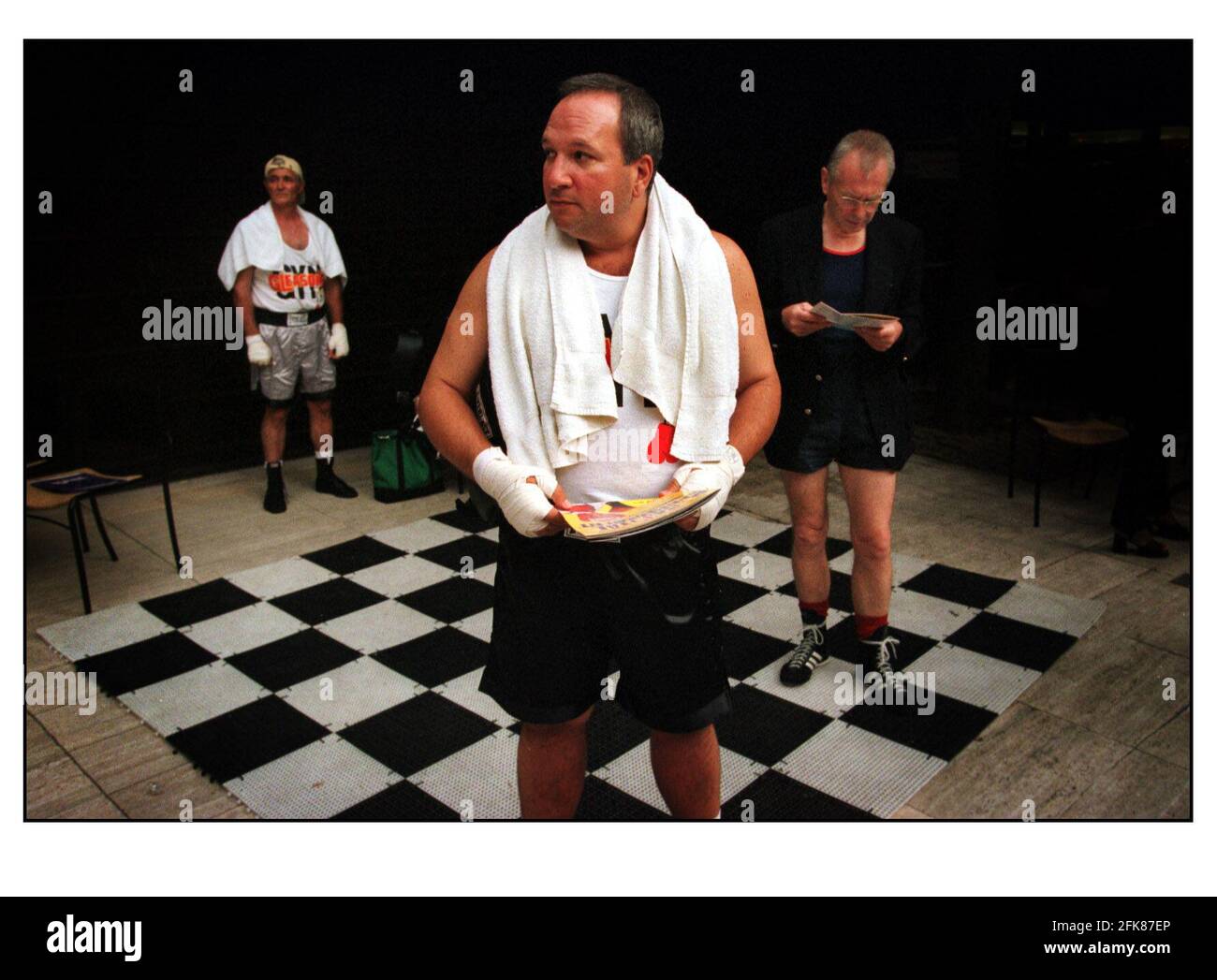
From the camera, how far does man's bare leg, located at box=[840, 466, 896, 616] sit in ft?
8.15

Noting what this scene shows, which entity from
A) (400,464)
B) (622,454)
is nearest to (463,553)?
(400,464)

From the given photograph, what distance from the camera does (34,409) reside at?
3596 millimetres

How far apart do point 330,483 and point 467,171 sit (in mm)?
1902

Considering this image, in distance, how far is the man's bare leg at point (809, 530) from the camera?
8.38ft

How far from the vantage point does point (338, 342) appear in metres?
4.44

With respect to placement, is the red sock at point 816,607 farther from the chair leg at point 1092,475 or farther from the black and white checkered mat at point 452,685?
the chair leg at point 1092,475

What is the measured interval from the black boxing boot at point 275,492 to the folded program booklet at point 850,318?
285 cm

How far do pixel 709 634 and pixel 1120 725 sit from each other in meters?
1.45

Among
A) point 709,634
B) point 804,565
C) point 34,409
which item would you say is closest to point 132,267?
point 34,409

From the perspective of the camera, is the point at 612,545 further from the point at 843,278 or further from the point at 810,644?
the point at 810,644

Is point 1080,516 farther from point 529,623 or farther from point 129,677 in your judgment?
point 129,677

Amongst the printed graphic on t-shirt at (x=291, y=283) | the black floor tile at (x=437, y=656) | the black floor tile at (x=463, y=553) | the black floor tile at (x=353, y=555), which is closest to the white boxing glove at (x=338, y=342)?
the printed graphic on t-shirt at (x=291, y=283)

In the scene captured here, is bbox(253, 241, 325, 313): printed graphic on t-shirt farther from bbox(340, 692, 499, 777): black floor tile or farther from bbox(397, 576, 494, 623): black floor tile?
bbox(340, 692, 499, 777): black floor tile

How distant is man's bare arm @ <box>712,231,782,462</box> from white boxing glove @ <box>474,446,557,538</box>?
1.13ft
